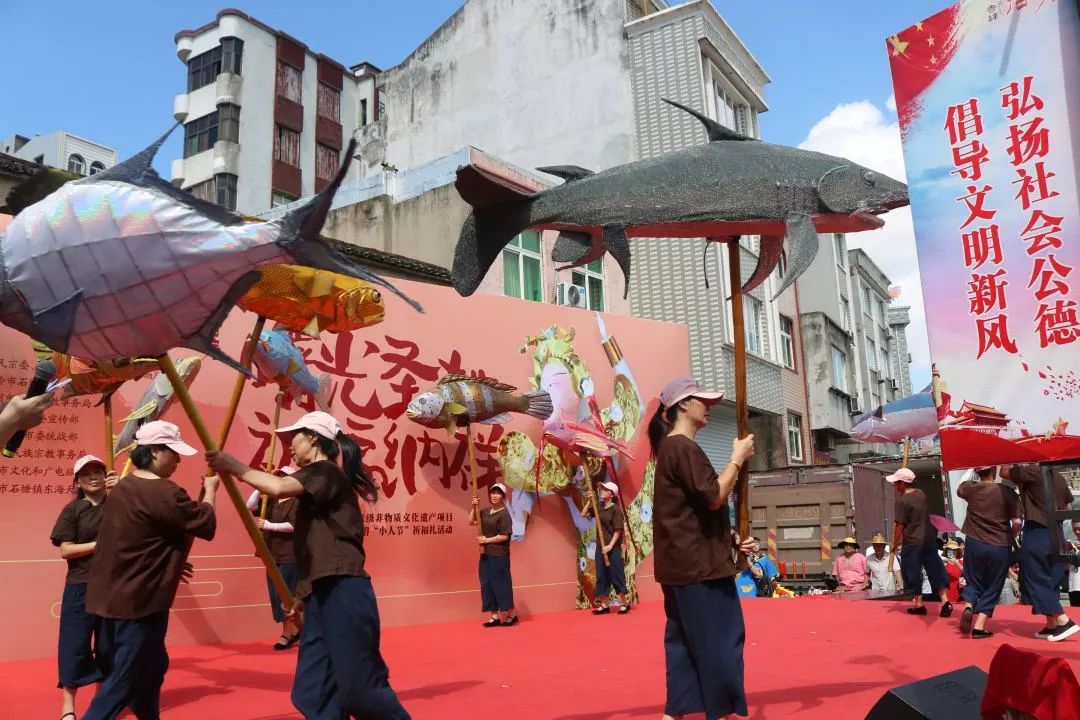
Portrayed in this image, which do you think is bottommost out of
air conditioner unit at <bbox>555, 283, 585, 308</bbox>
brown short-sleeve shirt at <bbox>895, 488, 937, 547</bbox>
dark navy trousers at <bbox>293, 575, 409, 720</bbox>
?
dark navy trousers at <bbox>293, 575, 409, 720</bbox>

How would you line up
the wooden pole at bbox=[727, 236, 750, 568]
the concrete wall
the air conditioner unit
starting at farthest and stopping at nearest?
the concrete wall
the air conditioner unit
the wooden pole at bbox=[727, 236, 750, 568]

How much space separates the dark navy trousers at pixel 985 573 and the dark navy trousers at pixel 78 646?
18.6ft

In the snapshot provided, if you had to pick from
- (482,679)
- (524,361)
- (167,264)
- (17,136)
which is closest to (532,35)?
(524,361)

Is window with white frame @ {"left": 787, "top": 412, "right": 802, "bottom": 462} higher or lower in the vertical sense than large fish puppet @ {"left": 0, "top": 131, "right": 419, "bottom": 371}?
higher

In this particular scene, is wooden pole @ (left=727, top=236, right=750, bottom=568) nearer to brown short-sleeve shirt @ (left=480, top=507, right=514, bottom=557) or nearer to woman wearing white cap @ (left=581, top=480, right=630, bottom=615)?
brown short-sleeve shirt @ (left=480, top=507, right=514, bottom=557)

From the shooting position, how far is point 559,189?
11.5ft

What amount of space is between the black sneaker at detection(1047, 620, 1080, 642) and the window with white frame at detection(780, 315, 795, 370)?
1154 centimetres

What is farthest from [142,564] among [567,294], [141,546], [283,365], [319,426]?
[567,294]

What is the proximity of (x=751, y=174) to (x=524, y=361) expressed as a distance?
6.04m

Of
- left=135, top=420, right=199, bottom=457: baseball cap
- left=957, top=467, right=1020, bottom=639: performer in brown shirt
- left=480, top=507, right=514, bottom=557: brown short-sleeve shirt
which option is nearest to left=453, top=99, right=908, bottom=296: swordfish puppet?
left=135, top=420, right=199, bottom=457: baseball cap

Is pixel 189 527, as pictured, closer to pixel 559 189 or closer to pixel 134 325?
pixel 134 325

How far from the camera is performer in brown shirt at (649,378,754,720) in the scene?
3.32 metres

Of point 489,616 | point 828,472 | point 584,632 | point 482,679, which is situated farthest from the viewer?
point 828,472

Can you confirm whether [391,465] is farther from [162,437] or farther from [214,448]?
[214,448]
